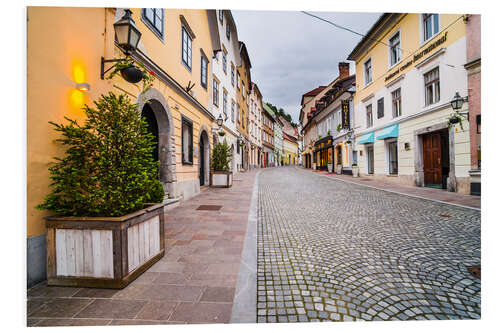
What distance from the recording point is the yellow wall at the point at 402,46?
8.64 metres

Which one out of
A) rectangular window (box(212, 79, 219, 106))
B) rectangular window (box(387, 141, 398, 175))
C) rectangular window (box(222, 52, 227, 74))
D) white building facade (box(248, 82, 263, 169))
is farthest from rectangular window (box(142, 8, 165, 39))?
white building facade (box(248, 82, 263, 169))

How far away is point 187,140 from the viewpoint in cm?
829

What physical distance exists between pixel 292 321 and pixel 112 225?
2013 millimetres

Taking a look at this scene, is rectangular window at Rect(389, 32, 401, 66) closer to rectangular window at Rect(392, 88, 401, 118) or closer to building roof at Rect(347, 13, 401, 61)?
building roof at Rect(347, 13, 401, 61)

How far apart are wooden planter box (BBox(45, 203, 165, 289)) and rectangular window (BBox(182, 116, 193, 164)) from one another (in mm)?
5445

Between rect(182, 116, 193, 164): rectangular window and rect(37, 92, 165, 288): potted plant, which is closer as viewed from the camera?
rect(37, 92, 165, 288): potted plant

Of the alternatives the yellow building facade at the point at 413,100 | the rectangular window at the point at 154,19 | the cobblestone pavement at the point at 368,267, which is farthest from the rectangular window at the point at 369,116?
the rectangular window at the point at 154,19

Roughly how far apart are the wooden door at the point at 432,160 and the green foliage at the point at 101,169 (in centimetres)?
1302

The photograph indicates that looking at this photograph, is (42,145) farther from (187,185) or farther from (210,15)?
(210,15)

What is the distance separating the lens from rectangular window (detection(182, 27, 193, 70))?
7707mm

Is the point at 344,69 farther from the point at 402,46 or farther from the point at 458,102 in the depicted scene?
the point at 458,102

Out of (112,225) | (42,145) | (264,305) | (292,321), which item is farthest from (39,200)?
(292,321)

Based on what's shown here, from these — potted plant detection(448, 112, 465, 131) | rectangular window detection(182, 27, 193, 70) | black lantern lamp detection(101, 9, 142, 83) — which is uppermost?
rectangular window detection(182, 27, 193, 70)

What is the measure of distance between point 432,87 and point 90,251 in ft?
44.3
